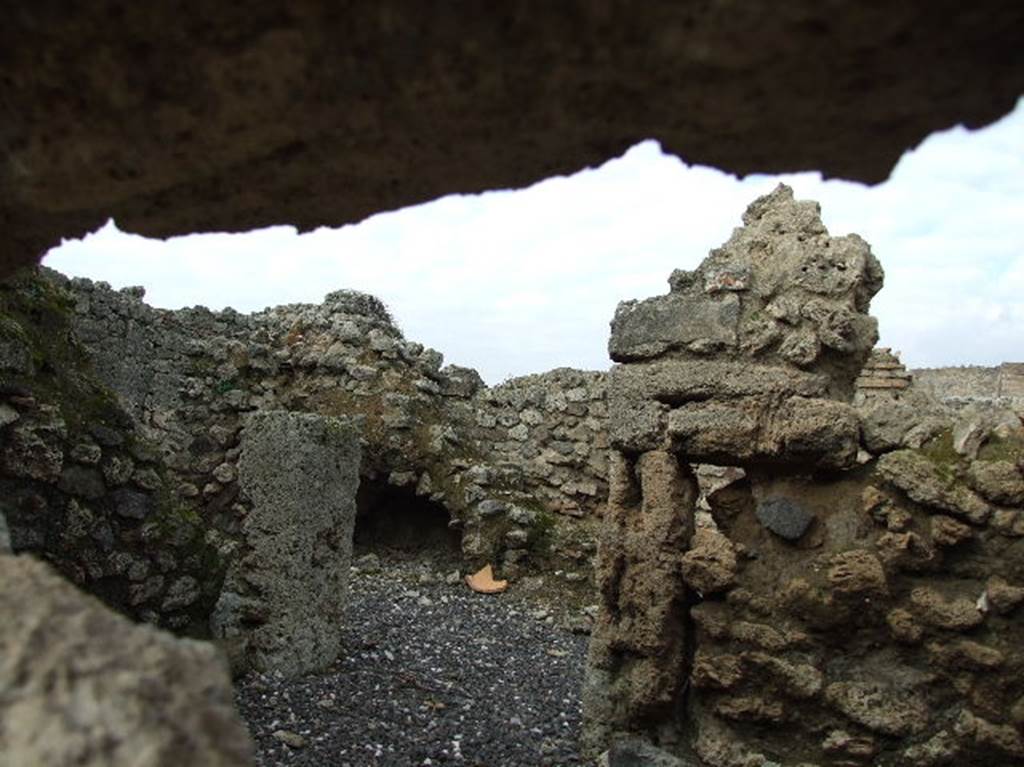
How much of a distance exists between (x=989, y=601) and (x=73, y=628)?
3.21 meters

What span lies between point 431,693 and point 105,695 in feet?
13.7

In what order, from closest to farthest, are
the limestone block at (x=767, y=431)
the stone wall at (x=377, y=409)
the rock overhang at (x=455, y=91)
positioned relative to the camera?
the rock overhang at (x=455, y=91) < the limestone block at (x=767, y=431) < the stone wall at (x=377, y=409)

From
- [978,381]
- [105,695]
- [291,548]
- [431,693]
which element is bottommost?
[431,693]

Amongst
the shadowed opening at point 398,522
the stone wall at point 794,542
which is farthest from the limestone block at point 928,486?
the shadowed opening at point 398,522

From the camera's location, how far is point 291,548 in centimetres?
521

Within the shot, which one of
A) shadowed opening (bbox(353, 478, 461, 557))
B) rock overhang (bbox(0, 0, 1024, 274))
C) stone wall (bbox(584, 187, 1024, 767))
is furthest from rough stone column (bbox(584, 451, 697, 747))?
shadowed opening (bbox(353, 478, 461, 557))

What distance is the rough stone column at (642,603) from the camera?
3869 millimetres

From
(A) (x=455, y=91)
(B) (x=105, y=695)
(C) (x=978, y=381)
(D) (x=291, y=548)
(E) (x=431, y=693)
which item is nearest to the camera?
(B) (x=105, y=695)

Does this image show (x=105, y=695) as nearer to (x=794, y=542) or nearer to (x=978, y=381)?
(x=794, y=542)

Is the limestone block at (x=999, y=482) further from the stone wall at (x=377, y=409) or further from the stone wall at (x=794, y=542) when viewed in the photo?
the stone wall at (x=377, y=409)

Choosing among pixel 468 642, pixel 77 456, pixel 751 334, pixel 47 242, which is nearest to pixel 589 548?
pixel 468 642

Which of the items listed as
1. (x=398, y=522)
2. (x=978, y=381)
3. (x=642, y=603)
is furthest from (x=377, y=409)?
(x=978, y=381)

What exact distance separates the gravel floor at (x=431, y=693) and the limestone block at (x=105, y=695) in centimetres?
302

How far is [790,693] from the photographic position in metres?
3.52
